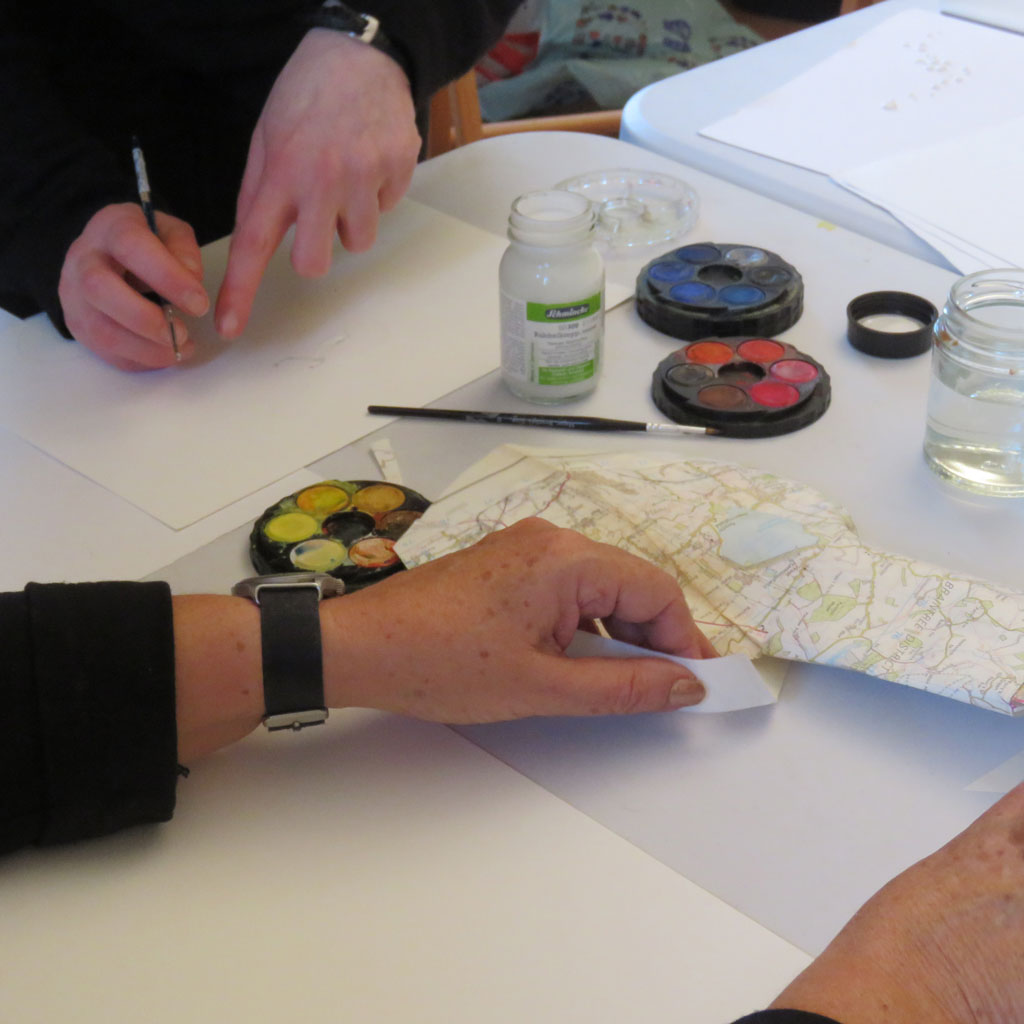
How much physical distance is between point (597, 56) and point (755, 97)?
3.89 ft

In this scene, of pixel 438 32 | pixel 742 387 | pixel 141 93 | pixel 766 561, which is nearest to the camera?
pixel 766 561

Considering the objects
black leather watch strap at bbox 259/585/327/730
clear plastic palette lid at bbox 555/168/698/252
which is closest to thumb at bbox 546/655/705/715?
black leather watch strap at bbox 259/585/327/730

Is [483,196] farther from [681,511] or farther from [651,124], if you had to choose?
[681,511]

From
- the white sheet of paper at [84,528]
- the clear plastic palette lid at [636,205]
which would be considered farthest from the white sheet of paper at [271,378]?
the clear plastic palette lid at [636,205]

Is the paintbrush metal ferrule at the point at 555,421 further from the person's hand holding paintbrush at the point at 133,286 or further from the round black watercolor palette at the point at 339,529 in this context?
the person's hand holding paintbrush at the point at 133,286

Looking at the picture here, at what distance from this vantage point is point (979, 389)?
0.88 m

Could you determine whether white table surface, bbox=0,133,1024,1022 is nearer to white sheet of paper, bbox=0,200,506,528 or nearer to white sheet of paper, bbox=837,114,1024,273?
white sheet of paper, bbox=0,200,506,528

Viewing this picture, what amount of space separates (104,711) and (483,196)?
0.86 m

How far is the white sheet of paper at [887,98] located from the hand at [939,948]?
3.06 feet

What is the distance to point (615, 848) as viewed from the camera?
64cm

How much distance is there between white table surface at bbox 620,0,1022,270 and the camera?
49.0 inches

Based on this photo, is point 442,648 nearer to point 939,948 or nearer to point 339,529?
Result: point 339,529

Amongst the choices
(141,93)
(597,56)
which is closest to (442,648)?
(141,93)

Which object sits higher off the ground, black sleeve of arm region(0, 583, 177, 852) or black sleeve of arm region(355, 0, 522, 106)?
black sleeve of arm region(355, 0, 522, 106)
